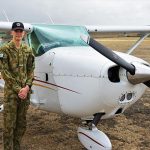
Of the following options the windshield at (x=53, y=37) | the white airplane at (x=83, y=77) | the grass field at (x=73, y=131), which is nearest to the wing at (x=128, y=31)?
the grass field at (x=73, y=131)

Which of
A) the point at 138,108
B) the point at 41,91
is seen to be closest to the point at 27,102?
the point at 41,91

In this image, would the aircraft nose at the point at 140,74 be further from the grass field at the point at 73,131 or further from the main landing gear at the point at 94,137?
the grass field at the point at 73,131

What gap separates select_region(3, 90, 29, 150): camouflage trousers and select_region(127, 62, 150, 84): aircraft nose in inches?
57.2

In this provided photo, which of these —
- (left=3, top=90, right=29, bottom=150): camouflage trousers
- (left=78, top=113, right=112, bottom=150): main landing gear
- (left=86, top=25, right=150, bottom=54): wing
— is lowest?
(left=78, top=113, right=112, bottom=150): main landing gear

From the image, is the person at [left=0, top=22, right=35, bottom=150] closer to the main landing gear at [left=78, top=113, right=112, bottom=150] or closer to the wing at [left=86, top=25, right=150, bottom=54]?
the main landing gear at [left=78, top=113, right=112, bottom=150]

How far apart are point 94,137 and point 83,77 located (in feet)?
3.25

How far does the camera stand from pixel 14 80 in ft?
16.0

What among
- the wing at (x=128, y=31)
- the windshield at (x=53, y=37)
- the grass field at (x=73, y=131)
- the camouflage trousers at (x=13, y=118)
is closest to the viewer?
the camouflage trousers at (x=13, y=118)

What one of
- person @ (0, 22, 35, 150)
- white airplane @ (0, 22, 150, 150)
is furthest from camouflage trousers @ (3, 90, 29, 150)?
white airplane @ (0, 22, 150, 150)

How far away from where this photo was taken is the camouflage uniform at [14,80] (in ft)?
16.1

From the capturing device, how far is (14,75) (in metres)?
4.95

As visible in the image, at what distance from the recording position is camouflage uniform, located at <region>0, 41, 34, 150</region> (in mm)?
4895

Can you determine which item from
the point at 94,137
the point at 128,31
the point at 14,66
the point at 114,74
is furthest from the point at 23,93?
the point at 128,31

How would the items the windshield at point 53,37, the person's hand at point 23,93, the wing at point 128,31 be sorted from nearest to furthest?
the person's hand at point 23,93
the windshield at point 53,37
the wing at point 128,31
